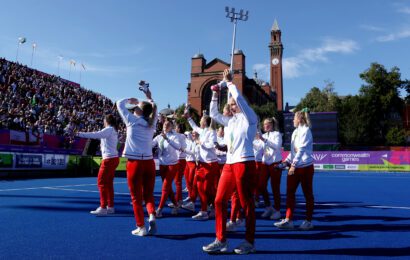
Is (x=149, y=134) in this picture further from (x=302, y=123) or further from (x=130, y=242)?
(x=302, y=123)

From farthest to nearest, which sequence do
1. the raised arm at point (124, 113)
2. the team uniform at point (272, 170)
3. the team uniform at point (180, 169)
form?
the team uniform at point (180, 169) < the team uniform at point (272, 170) < the raised arm at point (124, 113)

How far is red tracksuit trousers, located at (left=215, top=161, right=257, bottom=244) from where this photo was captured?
4.45m

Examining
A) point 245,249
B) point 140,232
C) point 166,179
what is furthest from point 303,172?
point 140,232

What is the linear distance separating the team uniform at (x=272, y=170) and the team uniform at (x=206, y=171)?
3.76 feet

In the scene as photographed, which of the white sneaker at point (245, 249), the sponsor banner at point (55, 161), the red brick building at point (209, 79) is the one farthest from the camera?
the red brick building at point (209, 79)

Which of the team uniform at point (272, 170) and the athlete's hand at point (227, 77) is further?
the team uniform at point (272, 170)

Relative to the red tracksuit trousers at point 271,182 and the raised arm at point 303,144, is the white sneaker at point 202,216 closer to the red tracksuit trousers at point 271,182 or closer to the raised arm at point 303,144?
the red tracksuit trousers at point 271,182

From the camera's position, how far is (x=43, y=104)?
27203mm

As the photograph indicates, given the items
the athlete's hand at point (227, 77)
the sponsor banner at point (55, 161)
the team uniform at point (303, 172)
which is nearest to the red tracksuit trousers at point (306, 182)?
the team uniform at point (303, 172)

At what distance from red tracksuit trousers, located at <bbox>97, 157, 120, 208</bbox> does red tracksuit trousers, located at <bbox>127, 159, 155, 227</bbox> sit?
7.23 ft

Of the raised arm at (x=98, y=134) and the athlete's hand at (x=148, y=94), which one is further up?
the athlete's hand at (x=148, y=94)

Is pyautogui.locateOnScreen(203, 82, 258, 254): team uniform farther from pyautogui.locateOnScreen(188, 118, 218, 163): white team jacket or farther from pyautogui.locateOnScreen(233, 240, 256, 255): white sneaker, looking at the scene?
pyautogui.locateOnScreen(188, 118, 218, 163): white team jacket

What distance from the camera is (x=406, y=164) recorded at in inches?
1155

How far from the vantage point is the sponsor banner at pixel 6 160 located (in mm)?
17538
